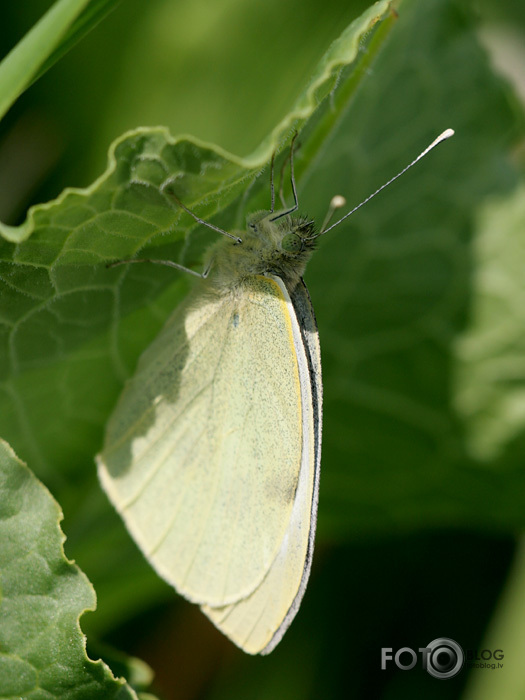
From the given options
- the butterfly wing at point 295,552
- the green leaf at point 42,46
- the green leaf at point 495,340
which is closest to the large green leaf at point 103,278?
the green leaf at point 42,46

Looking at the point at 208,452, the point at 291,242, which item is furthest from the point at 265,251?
the point at 208,452

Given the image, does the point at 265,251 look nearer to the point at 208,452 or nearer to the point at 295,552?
the point at 208,452

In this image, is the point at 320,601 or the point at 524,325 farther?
the point at 320,601

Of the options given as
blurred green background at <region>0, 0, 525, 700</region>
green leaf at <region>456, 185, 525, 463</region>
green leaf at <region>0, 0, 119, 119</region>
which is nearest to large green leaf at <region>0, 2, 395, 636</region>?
blurred green background at <region>0, 0, 525, 700</region>

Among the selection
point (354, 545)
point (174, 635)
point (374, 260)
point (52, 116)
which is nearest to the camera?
point (374, 260)

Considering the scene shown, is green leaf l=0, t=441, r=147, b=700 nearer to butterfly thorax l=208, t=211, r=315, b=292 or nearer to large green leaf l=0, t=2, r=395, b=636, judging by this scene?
large green leaf l=0, t=2, r=395, b=636

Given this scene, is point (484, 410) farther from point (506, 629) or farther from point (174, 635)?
point (174, 635)

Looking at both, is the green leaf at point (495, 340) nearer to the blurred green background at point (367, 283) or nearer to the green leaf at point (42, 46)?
the blurred green background at point (367, 283)

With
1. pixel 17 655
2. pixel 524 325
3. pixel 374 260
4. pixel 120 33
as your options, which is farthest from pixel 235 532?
pixel 120 33
